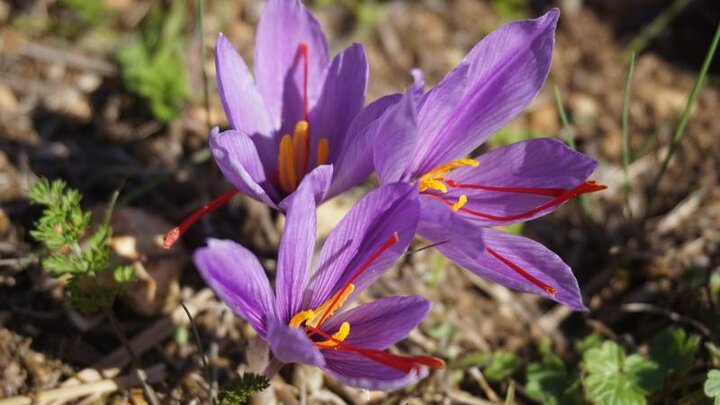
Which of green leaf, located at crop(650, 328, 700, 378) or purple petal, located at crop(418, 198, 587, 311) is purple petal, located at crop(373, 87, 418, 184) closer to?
purple petal, located at crop(418, 198, 587, 311)

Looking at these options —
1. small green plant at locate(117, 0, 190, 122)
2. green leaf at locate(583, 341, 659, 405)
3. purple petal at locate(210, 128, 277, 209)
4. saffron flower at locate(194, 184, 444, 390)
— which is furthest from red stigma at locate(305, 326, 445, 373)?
small green plant at locate(117, 0, 190, 122)

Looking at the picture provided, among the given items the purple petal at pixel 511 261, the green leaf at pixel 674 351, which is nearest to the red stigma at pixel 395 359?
the purple petal at pixel 511 261

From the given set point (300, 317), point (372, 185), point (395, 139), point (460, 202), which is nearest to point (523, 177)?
point (460, 202)

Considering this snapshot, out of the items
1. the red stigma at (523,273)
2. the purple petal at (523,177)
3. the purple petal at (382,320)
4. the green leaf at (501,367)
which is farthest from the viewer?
the green leaf at (501,367)

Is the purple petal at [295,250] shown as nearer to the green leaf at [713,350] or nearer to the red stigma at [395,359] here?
the red stigma at [395,359]

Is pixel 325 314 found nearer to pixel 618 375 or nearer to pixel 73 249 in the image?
pixel 73 249
